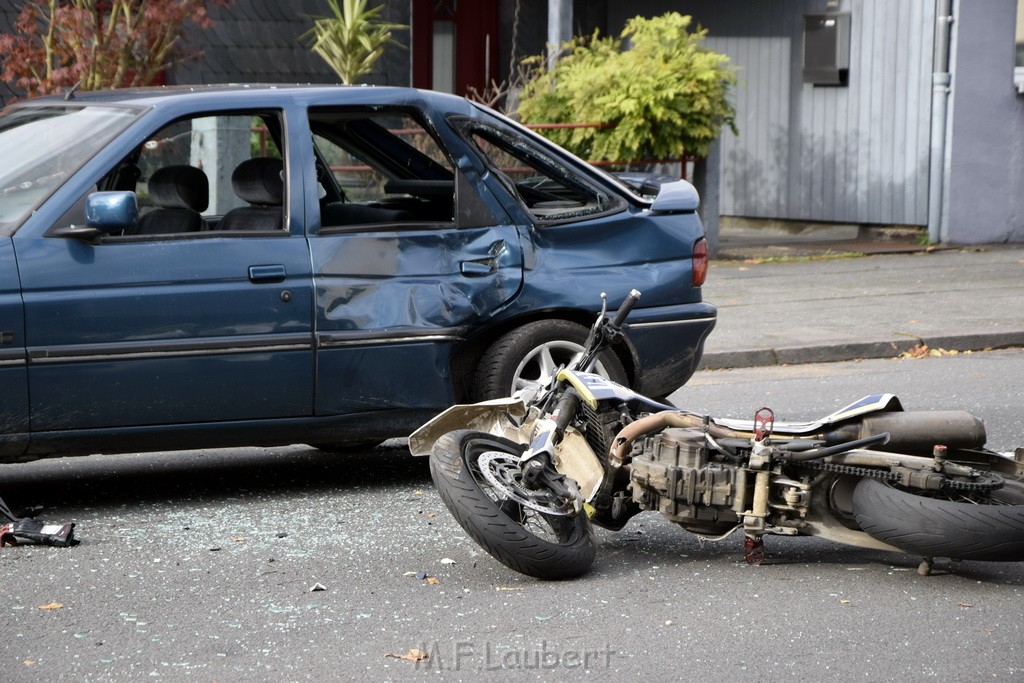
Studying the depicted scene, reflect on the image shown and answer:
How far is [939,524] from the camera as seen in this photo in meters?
4.88

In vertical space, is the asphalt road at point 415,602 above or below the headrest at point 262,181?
below

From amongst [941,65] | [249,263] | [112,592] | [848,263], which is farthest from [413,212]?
[941,65]

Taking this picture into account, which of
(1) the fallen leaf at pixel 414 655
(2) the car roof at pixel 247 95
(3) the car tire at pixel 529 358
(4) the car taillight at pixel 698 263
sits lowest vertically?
(1) the fallen leaf at pixel 414 655

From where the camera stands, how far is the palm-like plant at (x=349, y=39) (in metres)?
16.5

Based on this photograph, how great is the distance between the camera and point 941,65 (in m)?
15.9

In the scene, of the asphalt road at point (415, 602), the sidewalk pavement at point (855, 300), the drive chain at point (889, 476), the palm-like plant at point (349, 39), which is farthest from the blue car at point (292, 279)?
the palm-like plant at point (349, 39)

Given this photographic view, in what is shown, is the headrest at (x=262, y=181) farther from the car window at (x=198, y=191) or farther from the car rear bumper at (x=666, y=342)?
the car rear bumper at (x=666, y=342)

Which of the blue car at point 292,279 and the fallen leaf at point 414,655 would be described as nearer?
the fallen leaf at point 414,655

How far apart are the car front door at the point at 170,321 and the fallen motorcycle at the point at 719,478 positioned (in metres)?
1.02

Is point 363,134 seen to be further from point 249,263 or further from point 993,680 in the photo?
point 993,680

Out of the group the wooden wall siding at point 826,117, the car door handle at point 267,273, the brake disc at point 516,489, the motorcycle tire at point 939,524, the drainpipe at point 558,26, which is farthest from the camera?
the wooden wall siding at point 826,117

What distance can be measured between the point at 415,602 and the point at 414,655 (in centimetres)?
56

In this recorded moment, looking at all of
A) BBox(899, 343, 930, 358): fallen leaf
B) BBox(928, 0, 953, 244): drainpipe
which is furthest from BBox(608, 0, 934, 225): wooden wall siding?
BBox(899, 343, 930, 358): fallen leaf

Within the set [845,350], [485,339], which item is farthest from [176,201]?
[845,350]
